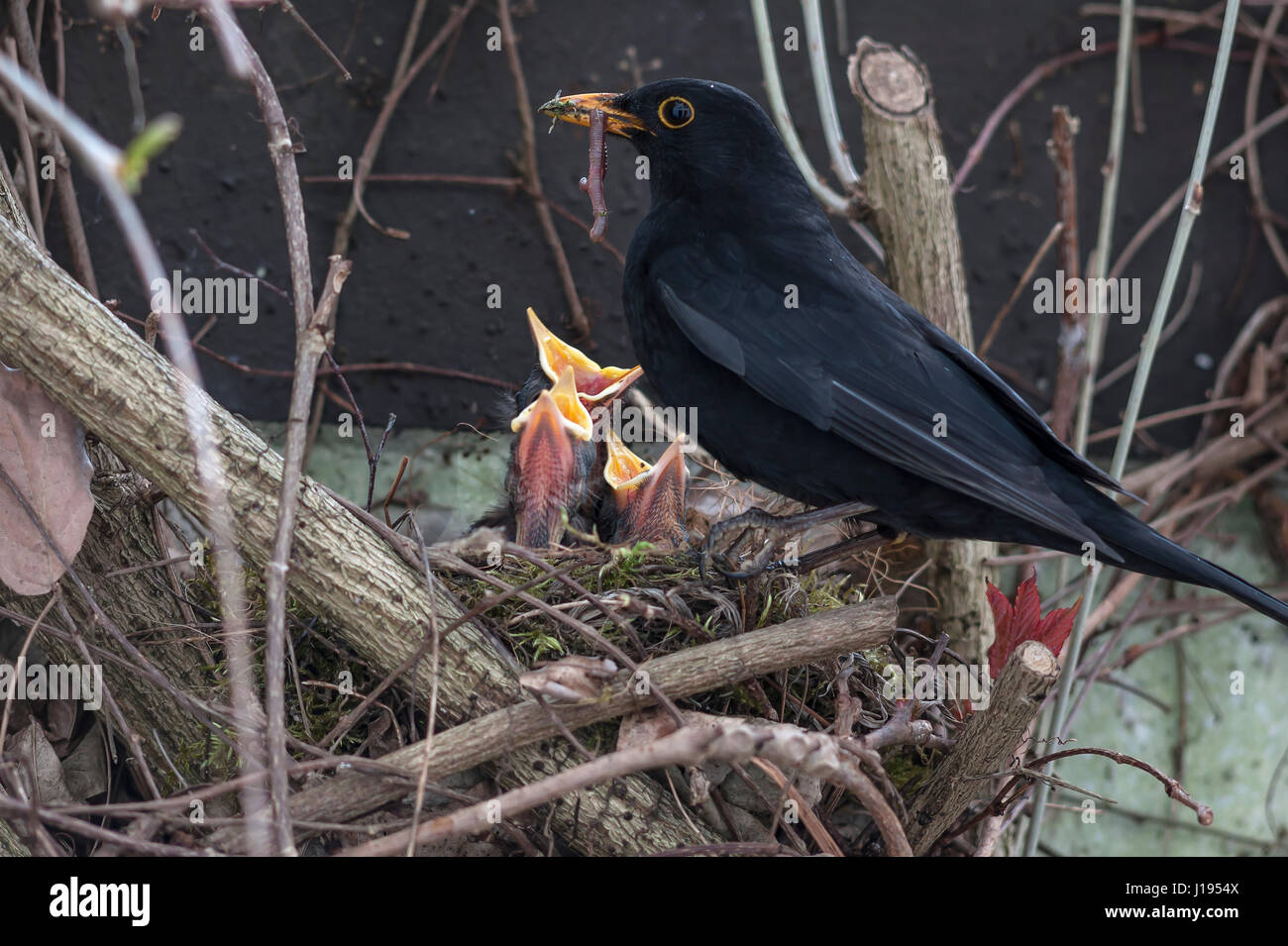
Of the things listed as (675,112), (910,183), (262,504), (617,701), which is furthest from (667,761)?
(910,183)

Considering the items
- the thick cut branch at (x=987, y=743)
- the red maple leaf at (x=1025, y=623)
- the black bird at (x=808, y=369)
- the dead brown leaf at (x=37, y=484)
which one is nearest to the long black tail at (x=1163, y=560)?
the black bird at (x=808, y=369)

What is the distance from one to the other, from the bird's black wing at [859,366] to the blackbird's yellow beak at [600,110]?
1.07 ft

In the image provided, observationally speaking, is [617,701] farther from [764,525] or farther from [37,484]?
[37,484]

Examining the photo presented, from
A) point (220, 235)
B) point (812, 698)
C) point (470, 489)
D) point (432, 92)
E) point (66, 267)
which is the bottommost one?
point (812, 698)

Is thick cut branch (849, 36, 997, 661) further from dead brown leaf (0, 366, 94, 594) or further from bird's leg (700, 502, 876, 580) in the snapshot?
dead brown leaf (0, 366, 94, 594)

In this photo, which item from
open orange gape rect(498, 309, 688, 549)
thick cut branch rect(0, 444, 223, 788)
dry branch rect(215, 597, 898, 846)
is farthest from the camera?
open orange gape rect(498, 309, 688, 549)

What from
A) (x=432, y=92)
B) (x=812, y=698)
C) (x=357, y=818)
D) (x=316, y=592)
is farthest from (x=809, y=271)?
(x=432, y=92)

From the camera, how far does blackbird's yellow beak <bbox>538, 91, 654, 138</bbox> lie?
2.49m

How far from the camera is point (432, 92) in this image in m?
3.45

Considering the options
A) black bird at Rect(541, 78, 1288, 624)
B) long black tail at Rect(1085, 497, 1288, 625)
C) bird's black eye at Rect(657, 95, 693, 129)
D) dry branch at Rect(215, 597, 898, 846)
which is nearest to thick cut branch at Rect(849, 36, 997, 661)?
black bird at Rect(541, 78, 1288, 624)

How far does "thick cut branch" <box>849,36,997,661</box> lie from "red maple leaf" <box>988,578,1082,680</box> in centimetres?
77

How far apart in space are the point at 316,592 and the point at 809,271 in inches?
45.5

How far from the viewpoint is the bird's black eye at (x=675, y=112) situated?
2.47 metres
